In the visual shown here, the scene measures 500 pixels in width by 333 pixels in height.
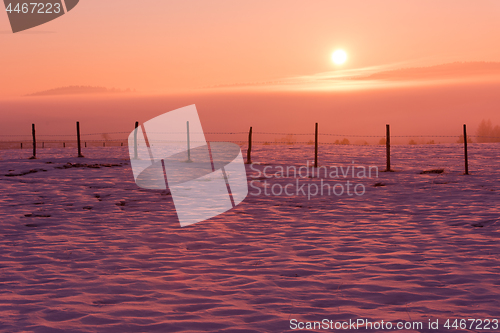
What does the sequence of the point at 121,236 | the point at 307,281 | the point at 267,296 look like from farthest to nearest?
the point at 121,236 → the point at 307,281 → the point at 267,296

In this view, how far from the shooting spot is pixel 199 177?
14.6 metres

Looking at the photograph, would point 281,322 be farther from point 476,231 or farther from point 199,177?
point 199,177

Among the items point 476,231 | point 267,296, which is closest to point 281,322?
point 267,296

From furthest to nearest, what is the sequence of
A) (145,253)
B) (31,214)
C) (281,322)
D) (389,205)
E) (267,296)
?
(389,205) → (31,214) → (145,253) → (267,296) → (281,322)

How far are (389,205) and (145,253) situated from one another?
591cm

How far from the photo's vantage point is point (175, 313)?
12.5 ft

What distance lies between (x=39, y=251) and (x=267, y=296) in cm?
363

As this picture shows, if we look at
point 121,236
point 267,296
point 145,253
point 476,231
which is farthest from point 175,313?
point 476,231

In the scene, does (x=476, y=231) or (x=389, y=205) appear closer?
(x=476, y=231)

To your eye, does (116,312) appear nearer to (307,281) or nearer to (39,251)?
(307,281)

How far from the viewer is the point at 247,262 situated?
17.8ft

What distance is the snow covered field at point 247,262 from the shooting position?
12.5 ft

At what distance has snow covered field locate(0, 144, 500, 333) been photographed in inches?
150

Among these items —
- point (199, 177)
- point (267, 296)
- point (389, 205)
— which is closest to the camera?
point (267, 296)
